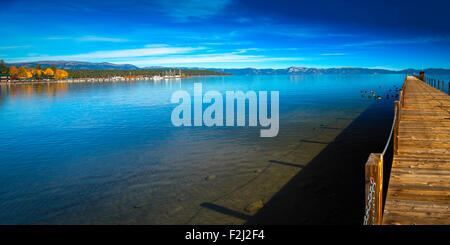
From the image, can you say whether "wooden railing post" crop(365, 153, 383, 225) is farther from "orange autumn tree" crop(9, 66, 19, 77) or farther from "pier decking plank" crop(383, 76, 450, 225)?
"orange autumn tree" crop(9, 66, 19, 77)

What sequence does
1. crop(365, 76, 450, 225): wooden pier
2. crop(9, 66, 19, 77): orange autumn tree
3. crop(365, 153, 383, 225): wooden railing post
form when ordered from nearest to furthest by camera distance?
crop(365, 153, 383, 225): wooden railing post < crop(365, 76, 450, 225): wooden pier < crop(9, 66, 19, 77): orange autumn tree

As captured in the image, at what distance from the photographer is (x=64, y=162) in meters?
15.0

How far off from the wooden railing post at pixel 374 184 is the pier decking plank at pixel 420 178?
76cm

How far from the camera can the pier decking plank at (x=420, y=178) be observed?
5.65 metres

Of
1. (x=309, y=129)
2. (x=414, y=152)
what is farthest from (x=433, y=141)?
(x=309, y=129)

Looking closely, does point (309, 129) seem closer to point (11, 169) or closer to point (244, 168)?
point (244, 168)

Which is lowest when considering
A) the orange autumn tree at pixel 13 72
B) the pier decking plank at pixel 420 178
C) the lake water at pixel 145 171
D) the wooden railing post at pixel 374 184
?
the lake water at pixel 145 171

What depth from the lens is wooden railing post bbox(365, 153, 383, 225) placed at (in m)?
4.36

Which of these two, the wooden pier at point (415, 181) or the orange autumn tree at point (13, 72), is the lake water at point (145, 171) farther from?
the orange autumn tree at point (13, 72)

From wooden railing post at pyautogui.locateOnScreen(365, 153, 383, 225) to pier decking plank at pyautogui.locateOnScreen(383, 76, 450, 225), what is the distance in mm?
758

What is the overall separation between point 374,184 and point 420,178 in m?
4.03

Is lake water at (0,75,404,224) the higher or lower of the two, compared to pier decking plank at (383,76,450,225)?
lower

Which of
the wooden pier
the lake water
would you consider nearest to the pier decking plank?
the wooden pier

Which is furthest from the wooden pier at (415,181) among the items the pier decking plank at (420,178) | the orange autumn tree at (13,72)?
the orange autumn tree at (13,72)
